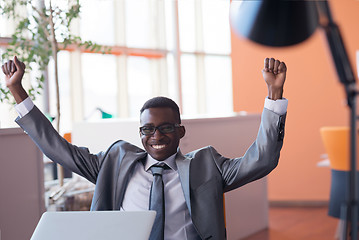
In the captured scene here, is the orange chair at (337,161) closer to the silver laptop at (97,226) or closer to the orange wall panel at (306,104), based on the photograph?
the orange wall panel at (306,104)

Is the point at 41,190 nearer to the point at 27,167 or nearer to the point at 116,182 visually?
the point at 27,167

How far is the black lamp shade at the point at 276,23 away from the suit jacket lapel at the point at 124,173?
3.77 feet

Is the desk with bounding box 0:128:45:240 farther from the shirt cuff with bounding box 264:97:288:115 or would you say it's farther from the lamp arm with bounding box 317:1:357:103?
the lamp arm with bounding box 317:1:357:103

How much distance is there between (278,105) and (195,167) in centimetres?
39

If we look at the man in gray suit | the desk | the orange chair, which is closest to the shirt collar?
the man in gray suit

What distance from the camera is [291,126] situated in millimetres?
6324

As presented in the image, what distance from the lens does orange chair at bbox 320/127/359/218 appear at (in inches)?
167

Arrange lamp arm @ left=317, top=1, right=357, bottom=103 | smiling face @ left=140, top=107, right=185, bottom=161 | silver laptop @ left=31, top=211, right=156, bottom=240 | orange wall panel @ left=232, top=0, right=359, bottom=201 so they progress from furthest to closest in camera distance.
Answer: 1. orange wall panel @ left=232, top=0, right=359, bottom=201
2. smiling face @ left=140, top=107, right=185, bottom=161
3. silver laptop @ left=31, top=211, right=156, bottom=240
4. lamp arm @ left=317, top=1, right=357, bottom=103

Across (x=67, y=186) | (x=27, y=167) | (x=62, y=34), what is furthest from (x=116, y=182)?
(x=62, y=34)

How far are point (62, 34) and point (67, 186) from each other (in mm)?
979

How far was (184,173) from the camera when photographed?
1986 mm

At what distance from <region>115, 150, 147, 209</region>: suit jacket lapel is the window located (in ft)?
13.7

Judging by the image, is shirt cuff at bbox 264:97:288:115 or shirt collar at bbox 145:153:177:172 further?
shirt collar at bbox 145:153:177:172

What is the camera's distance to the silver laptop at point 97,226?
61.5 inches
